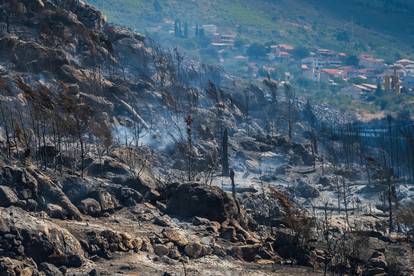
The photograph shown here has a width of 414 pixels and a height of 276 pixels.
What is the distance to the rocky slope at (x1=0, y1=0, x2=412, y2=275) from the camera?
130ft

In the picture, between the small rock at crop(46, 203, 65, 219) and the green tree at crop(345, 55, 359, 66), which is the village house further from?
the small rock at crop(46, 203, 65, 219)

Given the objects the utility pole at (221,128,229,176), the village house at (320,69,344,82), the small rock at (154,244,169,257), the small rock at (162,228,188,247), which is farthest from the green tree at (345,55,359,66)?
the small rock at (154,244,169,257)

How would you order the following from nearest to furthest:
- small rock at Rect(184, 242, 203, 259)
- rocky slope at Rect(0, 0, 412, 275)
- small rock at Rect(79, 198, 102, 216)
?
1. rocky slope at Rect(0, 0, 412, 275)
2. small rock at Rect(184, 242, 203, 259)
3. small rock at Rect(79, 198, 102, 216)

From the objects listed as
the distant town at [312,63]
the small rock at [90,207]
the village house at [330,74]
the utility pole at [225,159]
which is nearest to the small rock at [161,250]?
the small rock at [90,207]

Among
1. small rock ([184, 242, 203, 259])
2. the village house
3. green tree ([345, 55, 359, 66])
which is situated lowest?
the village house

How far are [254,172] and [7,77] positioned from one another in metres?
17.4

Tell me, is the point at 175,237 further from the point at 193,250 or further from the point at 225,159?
A: the point at 225,159

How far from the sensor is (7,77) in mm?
62281

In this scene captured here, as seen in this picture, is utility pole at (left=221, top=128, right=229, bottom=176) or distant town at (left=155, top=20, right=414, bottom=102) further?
distant town at (left=155, top=20, right=414, bottom=102)

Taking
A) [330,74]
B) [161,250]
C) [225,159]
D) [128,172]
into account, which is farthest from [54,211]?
[330,74]

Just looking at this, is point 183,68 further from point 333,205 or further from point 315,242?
point 315,242

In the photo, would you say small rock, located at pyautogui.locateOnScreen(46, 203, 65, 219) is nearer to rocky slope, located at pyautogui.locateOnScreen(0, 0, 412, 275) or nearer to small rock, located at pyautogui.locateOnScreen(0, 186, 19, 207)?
rocky slope, located at pyautogui.locateOnScreen(0, 0, 412, 275)

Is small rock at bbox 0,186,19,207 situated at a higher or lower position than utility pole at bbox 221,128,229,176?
higher

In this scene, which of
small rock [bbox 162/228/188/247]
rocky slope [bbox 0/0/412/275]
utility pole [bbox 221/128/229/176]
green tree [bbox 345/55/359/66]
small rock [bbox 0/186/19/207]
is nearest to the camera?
rocky slope [bbox 0/0/412/275]
